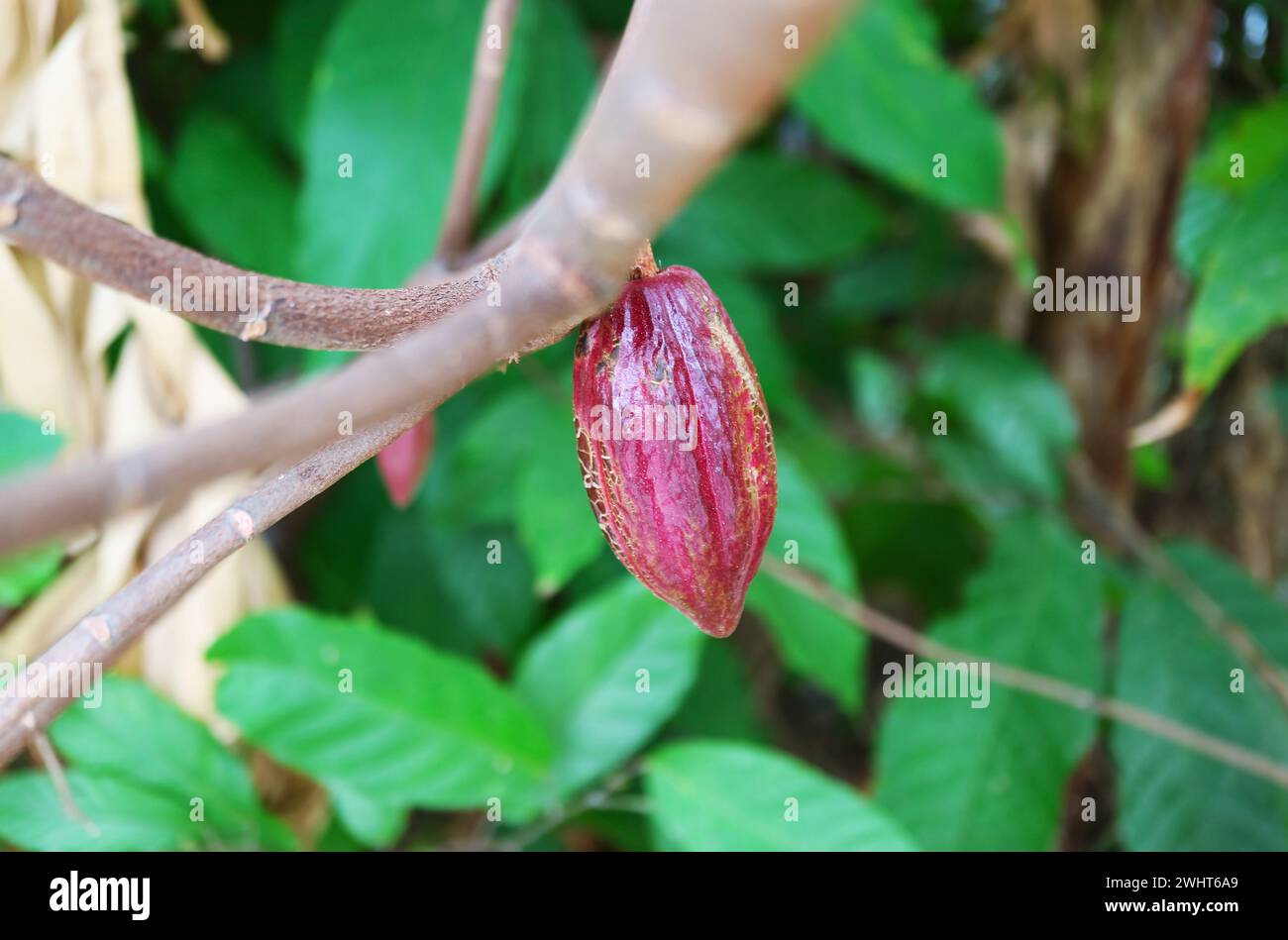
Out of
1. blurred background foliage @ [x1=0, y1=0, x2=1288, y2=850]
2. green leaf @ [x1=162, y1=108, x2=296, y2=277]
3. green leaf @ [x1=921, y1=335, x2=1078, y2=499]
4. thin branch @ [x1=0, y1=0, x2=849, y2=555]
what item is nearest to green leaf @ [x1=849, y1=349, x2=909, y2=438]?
blurred background foliage @ [x1=0, y1=0, x2=1288, y2=850]

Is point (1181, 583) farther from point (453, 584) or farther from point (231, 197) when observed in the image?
point (231, 197)

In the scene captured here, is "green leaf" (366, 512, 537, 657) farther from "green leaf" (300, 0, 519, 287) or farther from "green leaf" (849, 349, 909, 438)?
"green leaf" (849, 349, 909, 438)

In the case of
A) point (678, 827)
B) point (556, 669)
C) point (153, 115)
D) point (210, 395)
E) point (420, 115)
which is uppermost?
point (153, 115)

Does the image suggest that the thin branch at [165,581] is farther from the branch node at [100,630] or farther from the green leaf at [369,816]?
the green leaf at [369,816]

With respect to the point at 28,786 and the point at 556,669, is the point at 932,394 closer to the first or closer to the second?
the point at 556,669

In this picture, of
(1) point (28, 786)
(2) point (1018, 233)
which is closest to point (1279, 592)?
(2) point (1018, 233)

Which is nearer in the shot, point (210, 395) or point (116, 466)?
point (116, 466)
